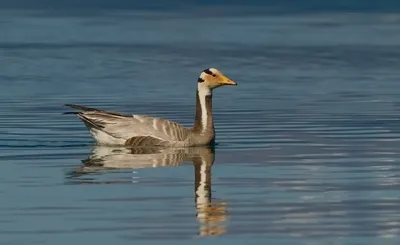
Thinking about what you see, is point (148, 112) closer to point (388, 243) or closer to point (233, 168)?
point (233, 168)

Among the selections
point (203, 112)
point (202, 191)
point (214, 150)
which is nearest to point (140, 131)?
point (203, 112)

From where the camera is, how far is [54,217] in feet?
42.7

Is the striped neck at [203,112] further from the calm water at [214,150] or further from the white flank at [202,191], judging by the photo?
the white flank at [202,191]

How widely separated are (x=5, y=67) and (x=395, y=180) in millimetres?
19281

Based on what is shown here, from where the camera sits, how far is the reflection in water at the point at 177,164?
520 inches

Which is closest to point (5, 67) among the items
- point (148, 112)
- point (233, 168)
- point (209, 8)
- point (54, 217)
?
point (148, 112)

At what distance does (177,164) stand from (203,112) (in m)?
2.47

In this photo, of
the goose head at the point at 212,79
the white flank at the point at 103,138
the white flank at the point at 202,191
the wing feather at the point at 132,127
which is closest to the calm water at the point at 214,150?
the white flank at the point at 202,191

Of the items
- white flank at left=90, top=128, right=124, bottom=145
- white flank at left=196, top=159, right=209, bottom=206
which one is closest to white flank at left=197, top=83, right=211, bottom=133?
white flank at left=90, top=128, right=124, bottom=145

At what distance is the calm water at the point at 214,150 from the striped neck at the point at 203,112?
304mm

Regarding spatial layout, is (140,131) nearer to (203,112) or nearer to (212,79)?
(203,112)

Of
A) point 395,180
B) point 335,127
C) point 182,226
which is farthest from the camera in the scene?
point 335,127

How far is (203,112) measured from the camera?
19.8 meters

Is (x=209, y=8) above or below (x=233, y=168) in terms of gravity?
above
